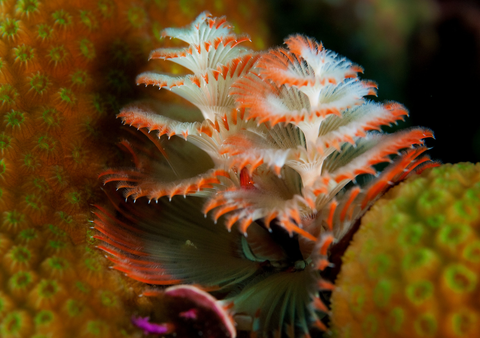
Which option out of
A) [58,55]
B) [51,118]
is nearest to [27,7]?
[58,55]

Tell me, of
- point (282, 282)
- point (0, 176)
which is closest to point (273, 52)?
point (282, 282)

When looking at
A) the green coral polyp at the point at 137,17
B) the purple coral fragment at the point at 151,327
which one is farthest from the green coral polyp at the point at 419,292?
the green coral polyp at the point at 137,17

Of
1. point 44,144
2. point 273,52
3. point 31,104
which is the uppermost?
point 273,52

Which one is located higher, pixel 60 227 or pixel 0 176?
pixel 0 176

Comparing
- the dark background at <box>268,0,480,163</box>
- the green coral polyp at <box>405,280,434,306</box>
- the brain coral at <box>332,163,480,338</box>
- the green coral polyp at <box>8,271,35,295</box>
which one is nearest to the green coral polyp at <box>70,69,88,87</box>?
the green coral polyp at <box>8,271,35,295</box>

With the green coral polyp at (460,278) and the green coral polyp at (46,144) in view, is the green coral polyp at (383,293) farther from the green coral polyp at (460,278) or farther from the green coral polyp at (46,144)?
the green coral polyp at (46,144)

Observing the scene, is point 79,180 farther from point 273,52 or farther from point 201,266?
point 273,52
